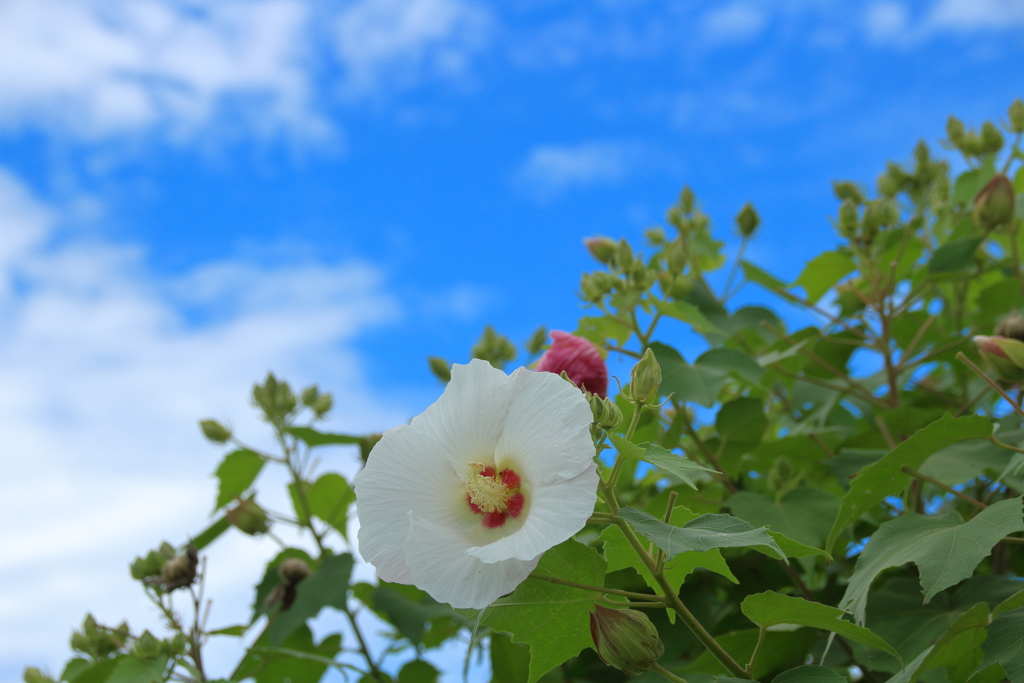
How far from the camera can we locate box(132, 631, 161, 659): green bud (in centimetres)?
174

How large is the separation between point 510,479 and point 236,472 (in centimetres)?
168

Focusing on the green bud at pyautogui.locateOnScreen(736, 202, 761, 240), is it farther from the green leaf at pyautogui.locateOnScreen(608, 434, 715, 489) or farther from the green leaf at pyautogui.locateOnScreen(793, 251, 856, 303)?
the green leaf at pyautogui.locateOnScreen(608, 434, 715, 489)

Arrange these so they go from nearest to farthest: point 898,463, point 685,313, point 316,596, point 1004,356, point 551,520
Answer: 1. point 551,520
2. point 898,463
3. point 1004,356
4. point 685,313
5. point 316,596

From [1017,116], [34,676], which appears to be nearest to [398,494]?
[34,676]

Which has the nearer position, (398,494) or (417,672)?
(398,494)

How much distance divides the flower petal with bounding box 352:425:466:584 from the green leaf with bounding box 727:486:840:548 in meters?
0.86

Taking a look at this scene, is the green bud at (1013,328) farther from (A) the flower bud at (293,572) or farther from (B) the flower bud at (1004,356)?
(A) the flower bud at (293,572)

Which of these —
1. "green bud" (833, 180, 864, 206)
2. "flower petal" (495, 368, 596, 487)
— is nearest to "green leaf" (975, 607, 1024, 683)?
"flower petal" (495, 368, 596, 487)

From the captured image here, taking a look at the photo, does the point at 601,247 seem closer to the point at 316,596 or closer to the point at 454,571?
the point at 316,596

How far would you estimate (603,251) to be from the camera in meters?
2.11

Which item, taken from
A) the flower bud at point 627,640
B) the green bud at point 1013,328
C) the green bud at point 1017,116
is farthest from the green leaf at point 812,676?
the green bud at point 1017,116

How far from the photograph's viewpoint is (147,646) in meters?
1.74

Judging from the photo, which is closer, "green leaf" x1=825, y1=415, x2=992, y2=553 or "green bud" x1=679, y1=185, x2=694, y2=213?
"green leaf" x1=825, y1=415, x2=992, y2=553

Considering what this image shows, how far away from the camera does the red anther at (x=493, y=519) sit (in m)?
0.94
